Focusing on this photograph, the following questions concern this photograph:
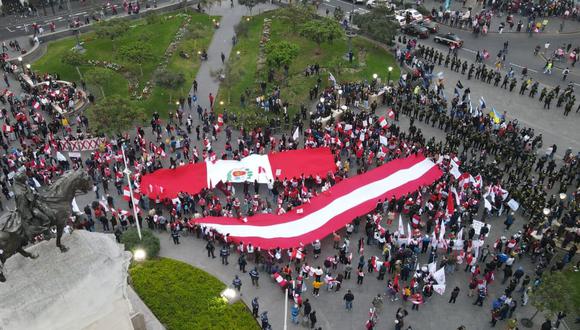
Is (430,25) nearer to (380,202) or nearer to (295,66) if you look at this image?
(295,66)

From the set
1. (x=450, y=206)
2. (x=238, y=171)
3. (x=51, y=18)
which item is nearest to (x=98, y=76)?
(x=238, y=171)

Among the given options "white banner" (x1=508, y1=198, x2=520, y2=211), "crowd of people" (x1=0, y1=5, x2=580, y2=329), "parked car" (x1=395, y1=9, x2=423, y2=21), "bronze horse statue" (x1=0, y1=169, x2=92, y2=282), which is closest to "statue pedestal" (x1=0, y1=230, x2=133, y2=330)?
"bronze horse statue" (x1=0, y1=169, x2=92, y2=282)

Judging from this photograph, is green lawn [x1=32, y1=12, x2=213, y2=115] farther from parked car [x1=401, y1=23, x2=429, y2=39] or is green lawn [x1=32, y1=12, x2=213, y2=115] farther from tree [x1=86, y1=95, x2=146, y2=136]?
parked car [x1=401, y1=23, x2=429, y2=39]

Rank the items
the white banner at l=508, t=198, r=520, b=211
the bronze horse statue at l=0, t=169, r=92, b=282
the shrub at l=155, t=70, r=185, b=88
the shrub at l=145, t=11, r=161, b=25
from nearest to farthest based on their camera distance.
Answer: the bronze horse statue at l=0, t=169, r=92, b=282, the white banner at l=508, t=198, r=520, b=211, the shrub at l=155, t=70, r=185, b=88, the shrub at l=145, t=11, r=161, b=25

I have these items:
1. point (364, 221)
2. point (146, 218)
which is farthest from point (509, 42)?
point (146, 218)

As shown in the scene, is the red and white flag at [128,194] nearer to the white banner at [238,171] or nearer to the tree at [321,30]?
the white banner at [238,171]

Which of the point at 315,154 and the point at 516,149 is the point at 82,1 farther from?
the point at 516,149
